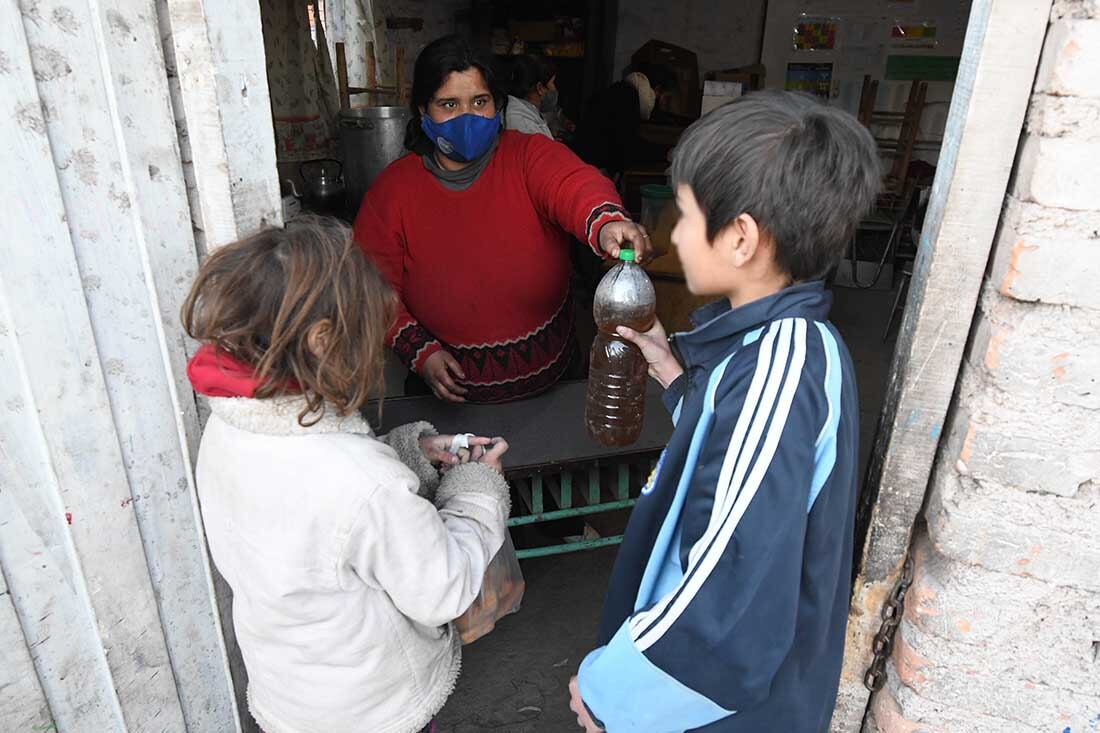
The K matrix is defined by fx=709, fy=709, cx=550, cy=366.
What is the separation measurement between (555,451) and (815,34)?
7.72m

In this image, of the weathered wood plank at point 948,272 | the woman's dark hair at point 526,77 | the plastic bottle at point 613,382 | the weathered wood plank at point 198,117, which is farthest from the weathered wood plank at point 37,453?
the woman's dark hair at point 526,77

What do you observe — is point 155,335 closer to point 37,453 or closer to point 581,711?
point 37,453

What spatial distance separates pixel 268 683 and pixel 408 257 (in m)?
1.52

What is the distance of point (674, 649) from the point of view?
109 cm

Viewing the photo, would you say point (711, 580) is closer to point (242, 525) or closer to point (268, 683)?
point (242, 525)

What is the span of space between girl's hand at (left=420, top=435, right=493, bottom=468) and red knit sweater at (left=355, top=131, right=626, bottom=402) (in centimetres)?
96

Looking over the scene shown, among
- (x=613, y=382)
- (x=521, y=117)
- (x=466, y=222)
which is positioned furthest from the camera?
(x=521, y=117)

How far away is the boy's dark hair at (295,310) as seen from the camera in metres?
1.11

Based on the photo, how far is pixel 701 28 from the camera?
8.70 meters

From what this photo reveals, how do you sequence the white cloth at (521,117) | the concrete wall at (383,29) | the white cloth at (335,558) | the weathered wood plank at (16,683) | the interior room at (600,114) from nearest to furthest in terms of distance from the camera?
the white cloth at (335,558) < the weathered wood plank at (16,683) < the interior room at (600,114) < the white cloth at (521,117) < the concrete wall at (383,29)

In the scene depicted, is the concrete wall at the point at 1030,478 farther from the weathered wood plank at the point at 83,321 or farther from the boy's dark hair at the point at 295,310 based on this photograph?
the weathered wood plank at the point at 83,321

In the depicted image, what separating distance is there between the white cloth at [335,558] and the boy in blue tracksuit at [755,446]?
1.15 ft

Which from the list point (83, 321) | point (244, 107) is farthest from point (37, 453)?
point (244, 107)

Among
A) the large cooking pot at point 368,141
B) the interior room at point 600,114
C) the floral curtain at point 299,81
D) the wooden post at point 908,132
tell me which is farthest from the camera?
the wooden post at point 908,132
